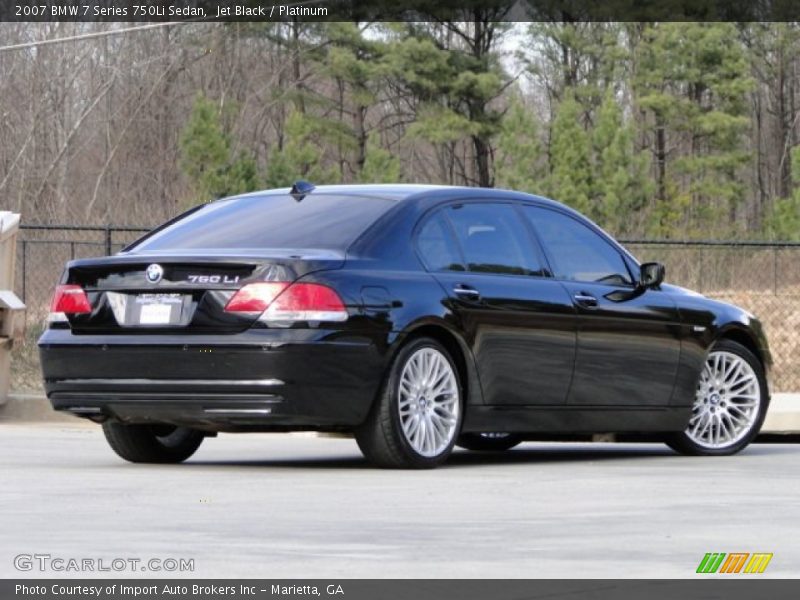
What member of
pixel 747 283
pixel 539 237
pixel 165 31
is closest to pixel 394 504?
pixel 539 237

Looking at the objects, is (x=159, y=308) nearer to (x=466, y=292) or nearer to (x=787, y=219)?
(x=466, y=292)

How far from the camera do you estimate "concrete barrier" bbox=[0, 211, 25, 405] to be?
53.5 ft

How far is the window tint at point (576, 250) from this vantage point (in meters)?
11.8

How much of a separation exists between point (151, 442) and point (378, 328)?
1908 millimetres

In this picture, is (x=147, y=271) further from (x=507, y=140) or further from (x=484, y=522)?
(x=507, y=140)

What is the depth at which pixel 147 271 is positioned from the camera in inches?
412

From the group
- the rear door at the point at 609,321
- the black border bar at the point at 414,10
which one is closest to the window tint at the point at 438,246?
the rear door at the point at 609,321

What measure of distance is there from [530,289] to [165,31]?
47.8m

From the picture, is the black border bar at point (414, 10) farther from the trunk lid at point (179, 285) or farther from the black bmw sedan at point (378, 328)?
the trunk lid at point (179, 285)

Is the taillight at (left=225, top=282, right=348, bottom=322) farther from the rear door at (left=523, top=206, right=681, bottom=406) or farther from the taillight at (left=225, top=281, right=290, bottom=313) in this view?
the rear door at (left=523, top=206, right=681, bottom=406)

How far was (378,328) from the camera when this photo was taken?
34.0ft

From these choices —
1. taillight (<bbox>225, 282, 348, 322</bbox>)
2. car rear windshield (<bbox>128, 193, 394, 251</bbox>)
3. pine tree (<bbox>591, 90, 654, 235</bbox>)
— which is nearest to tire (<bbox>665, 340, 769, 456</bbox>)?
car rear windshield (<bbox>128, 193, 394, 251</bbox>)

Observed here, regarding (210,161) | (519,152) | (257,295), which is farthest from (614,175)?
(257,295)

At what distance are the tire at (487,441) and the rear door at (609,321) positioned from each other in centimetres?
132
